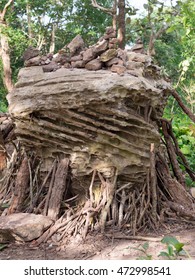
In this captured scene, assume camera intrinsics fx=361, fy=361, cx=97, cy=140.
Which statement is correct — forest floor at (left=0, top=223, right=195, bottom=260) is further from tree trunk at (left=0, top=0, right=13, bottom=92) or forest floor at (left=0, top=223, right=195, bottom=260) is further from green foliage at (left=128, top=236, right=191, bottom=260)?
tree trunk at (left=0, top=0, right=13, bottom=92)

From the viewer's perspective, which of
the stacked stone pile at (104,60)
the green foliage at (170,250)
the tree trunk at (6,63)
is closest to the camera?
the green foliage at (170,250)

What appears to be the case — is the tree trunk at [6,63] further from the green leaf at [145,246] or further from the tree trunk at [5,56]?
the green leaf at [145,246]

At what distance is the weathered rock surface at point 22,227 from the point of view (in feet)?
12.6

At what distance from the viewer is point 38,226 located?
12.9 ft

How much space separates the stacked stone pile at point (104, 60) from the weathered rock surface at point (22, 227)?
1.74 m

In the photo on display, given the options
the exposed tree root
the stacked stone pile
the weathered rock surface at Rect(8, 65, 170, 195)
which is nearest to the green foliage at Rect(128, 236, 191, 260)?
the exposed tree root

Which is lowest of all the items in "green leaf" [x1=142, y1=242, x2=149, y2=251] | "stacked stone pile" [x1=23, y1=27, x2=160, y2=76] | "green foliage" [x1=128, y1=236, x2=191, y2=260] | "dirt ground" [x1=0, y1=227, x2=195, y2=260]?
"dirt ground" [x1=0, y1=227, x2=195, y2=260]

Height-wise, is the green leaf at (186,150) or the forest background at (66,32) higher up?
→ the forest background at (66,32)

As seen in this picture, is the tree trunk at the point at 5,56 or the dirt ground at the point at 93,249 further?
the tree trunk at the point at 5,56

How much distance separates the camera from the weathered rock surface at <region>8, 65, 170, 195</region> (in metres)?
3.91

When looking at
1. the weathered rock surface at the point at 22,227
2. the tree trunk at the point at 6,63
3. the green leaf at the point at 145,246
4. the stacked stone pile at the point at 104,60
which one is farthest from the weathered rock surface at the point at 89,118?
the tree trunk at the point at 6,63

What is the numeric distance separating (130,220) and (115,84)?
5.24 ft

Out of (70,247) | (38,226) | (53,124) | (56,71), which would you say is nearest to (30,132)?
(53,124)

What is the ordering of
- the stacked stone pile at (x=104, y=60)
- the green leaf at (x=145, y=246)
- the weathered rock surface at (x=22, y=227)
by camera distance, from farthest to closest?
the stacked stone pile at (x=104, y=60)
the weathered rock surface at (x=22, y=227)
the green leaf at (x=145, y=246)
